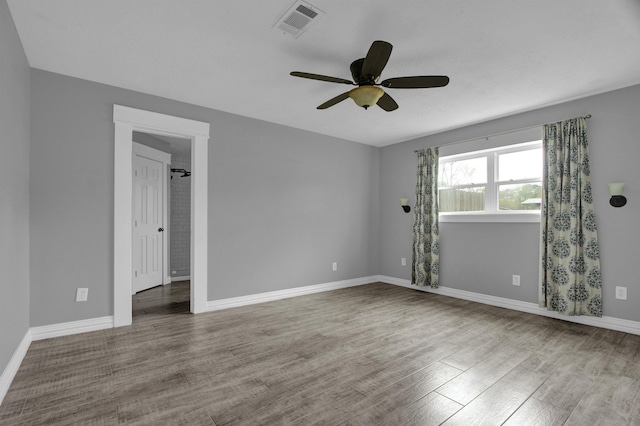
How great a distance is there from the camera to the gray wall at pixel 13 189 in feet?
6.64

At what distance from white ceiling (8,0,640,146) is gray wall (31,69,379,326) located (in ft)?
1.06

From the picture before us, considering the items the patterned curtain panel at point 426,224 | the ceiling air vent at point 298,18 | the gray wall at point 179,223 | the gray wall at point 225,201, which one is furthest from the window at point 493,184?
the gray wall at point 179,223

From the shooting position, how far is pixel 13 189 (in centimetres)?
233

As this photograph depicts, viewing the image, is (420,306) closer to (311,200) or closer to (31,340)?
(311,200)

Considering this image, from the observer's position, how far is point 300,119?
14.4 ft

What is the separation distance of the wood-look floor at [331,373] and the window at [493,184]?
1448 millimetres

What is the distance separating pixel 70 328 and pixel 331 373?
8.56 ft

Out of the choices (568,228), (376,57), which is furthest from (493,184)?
(376,57)

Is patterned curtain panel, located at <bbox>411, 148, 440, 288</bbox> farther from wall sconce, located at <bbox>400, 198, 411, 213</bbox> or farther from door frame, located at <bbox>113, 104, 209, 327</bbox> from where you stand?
door frame, located at <bbox>113, 104, 209, 327</bbox>

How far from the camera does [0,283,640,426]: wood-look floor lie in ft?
6.08

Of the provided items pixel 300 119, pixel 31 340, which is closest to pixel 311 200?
pixel 300 119

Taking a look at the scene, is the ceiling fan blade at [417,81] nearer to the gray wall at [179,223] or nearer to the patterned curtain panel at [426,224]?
the patterned curtain panel at [426,224]

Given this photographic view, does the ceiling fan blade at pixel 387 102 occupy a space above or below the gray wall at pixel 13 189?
above

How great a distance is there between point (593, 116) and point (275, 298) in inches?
175
